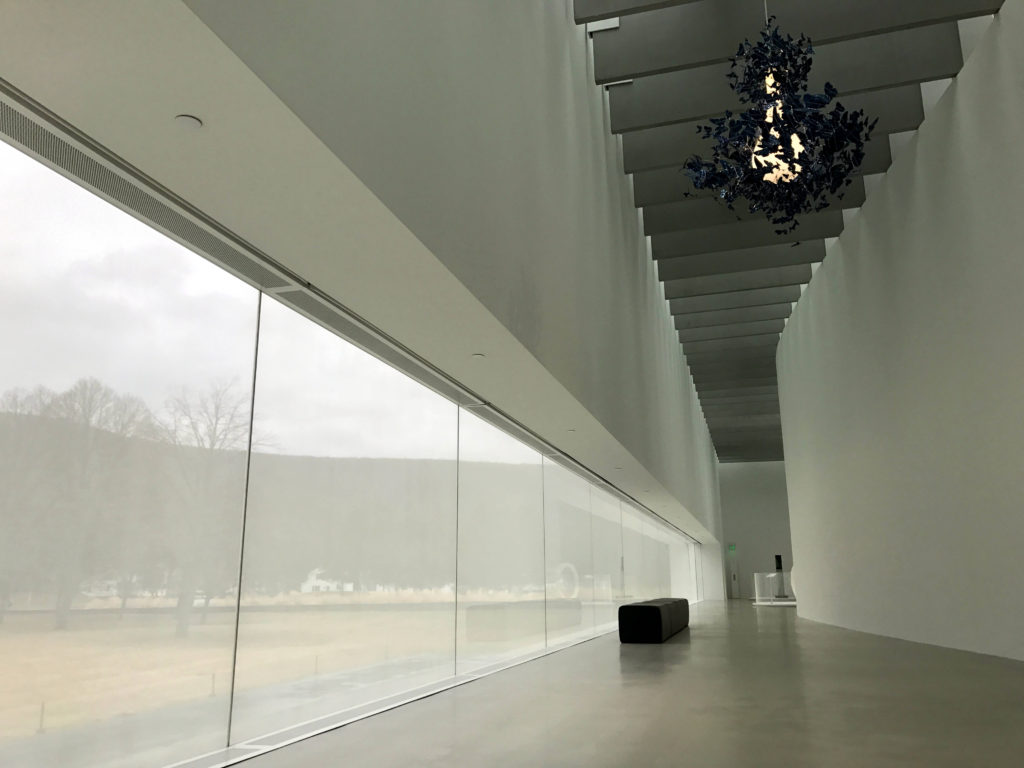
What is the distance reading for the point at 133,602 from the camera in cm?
330

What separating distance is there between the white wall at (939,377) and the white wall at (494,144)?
3.17 m

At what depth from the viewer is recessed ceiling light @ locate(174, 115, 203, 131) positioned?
2.64 meters

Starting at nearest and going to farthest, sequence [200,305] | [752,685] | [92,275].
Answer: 1. [92,275]
2. [200,305]
3. [752,685]

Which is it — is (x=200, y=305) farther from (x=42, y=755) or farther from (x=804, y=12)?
(x=804, y=12)

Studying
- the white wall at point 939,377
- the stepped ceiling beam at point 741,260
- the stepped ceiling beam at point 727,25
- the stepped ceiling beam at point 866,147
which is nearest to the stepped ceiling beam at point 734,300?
the stepped ceiling beam at point 741,260

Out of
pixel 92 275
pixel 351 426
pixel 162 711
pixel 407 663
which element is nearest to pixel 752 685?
pixel 407 663

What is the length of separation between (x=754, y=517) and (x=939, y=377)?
2637cm

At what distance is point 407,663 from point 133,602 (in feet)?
9.84

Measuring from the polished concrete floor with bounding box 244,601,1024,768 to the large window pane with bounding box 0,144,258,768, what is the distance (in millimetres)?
638

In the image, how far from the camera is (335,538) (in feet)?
16.3

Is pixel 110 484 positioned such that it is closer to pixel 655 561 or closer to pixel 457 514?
pixel 457 514

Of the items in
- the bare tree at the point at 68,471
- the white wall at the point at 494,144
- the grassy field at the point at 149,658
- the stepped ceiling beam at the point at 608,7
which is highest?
the stepped ceiling beam at the point at 608,7

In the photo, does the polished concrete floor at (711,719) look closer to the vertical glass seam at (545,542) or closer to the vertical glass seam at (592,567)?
the vertical glass seam at (545,542)

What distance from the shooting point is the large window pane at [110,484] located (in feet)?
9.36
